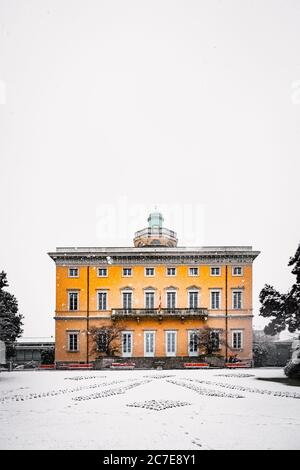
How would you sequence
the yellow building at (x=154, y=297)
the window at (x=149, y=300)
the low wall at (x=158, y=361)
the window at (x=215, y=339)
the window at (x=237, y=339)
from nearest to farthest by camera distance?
the low wall at (x=158, y=361) → the window at (x=215, y=339) → the window at (x=237, y=339) → the yellow building at (x=154, y=297) → the window at (x=149, y=300)

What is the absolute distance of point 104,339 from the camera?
40.6m

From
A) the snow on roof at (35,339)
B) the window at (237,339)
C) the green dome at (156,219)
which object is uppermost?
the green dome at (156,219)

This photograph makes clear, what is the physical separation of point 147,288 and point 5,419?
30328 millimetres

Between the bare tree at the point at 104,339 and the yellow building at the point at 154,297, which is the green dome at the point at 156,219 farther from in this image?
the bare tree at the point at 104,339

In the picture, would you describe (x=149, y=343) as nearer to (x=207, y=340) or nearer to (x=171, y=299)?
(x=171, y=299)

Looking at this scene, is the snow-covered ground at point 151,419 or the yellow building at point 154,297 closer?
the snow-covered ground at point 151,419

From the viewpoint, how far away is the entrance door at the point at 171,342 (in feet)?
135

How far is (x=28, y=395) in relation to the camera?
1709cm

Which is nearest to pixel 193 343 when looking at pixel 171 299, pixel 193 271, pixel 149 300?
pixel 171 299

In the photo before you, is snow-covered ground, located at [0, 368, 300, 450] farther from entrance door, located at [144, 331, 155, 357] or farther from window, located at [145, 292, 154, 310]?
window, located at [145, 292, 154, 310]

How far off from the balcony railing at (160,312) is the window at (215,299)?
40.5 inches

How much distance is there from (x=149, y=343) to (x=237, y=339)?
7577 mm

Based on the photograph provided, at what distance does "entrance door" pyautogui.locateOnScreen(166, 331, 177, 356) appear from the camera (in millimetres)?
41031

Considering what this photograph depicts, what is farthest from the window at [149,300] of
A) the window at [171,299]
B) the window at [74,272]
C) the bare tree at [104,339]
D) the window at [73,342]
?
the window at [73,342]
